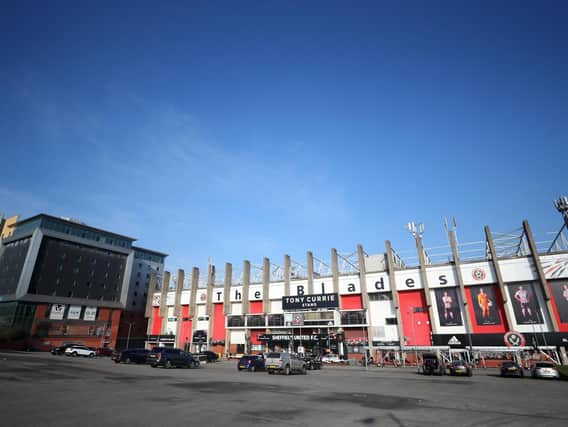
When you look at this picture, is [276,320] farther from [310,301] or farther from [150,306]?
[150,306]

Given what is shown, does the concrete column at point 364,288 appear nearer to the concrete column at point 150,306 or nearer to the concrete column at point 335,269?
the concrete column at point 335,269

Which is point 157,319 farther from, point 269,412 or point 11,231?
point 269,412

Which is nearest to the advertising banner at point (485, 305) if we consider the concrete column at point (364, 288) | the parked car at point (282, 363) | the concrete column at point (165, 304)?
the concrete column at point (364, 288)

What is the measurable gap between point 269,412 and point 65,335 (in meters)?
77.8

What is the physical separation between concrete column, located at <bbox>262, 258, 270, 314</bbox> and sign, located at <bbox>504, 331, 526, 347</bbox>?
36.7 m

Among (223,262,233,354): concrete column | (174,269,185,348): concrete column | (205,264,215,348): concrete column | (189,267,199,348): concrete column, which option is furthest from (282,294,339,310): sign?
(174,269,185,348): concrete column

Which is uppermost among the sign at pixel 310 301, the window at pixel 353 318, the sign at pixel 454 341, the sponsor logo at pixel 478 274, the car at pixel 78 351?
the sponsor logo at pixel 478 274

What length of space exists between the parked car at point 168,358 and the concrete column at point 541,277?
143ft

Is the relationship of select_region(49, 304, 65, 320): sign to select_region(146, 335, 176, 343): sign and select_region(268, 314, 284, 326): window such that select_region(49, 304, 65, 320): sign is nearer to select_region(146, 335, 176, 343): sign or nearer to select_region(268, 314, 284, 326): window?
select_region(146, 335, 176, 343): sign

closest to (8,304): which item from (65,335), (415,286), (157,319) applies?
(65,335)

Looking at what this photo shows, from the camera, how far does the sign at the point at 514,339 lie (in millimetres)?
41719

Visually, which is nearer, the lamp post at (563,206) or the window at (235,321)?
the lamp post at (563,206)

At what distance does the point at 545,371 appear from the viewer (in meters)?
26.7

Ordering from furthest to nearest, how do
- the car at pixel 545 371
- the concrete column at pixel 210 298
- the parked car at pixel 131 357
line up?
the concrete column at pixel 210 298 → the parked car at pixel 131 357 → the car at pixel 545 371
